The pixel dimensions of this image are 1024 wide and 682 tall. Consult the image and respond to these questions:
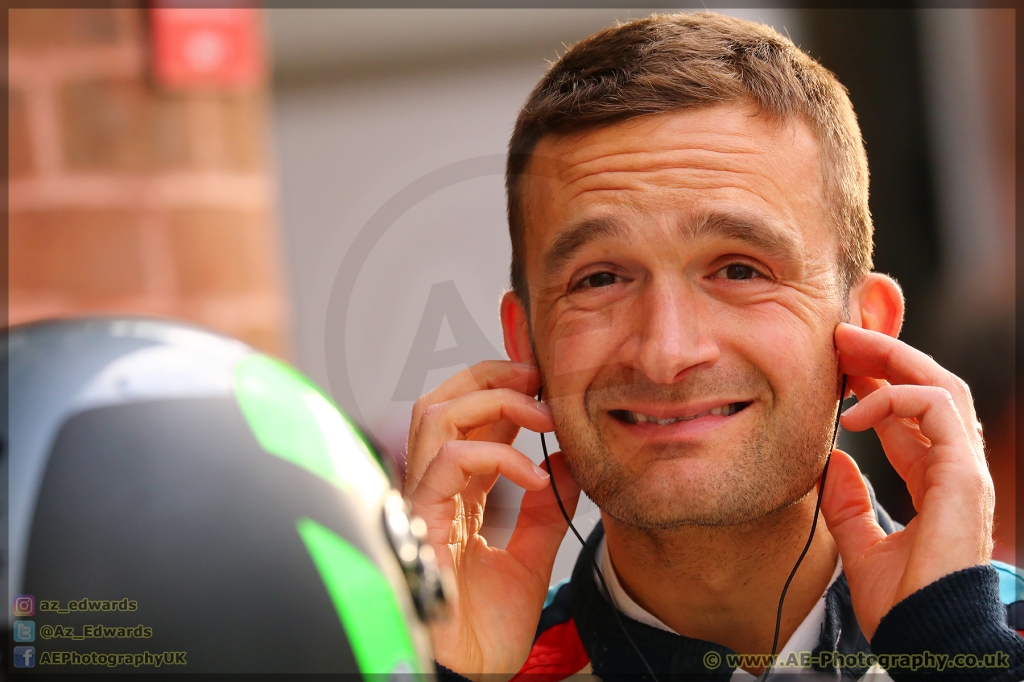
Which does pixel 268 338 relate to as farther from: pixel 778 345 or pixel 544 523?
pixel 778 345

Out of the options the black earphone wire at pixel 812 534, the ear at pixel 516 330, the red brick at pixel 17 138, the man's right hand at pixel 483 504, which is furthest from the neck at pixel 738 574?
the red brick at pixel 17 138

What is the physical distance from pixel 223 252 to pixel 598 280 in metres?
0.44

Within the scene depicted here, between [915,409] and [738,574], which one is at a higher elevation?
[915,409]

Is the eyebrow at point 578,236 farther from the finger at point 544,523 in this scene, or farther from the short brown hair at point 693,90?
the finger at point 544,523

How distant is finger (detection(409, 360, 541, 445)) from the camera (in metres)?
0.90

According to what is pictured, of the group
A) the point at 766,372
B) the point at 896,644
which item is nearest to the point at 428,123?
the point at 766,372

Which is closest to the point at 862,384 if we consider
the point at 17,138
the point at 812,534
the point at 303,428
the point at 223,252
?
the point at 812,534

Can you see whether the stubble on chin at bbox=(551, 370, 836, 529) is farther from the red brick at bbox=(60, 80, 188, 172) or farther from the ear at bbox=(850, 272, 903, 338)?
the red brick at bbox=(60, 80, 188, 172)

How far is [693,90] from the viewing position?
0.81 m

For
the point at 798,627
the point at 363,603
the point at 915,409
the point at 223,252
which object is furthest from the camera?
the point at 223,252

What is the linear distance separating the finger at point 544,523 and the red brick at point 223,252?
1.30ft

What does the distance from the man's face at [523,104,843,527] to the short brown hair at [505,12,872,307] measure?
20 millimetres

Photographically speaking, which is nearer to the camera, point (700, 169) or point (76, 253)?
point (700, 169)

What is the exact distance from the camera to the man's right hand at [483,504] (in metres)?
0.83
